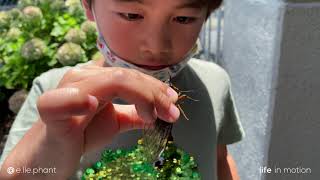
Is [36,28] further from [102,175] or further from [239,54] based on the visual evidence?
[102,175]

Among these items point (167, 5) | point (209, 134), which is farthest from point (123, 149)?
point (167, 5)

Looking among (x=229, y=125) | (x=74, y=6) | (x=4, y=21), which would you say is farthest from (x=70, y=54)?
(x=229, y=125)

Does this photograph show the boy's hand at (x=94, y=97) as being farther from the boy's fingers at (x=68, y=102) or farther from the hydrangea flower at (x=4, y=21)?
the hydrangea flower at (x=4, y=21)

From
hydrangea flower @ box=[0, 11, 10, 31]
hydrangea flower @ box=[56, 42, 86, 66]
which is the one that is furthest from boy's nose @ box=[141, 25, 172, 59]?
hydrangea flower @ box=[0, 11, 10, 31]

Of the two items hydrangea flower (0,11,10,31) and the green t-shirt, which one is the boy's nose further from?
hydrangea flower (0,11,10,31)

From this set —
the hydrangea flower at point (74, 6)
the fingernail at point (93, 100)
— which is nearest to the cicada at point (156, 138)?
the fingernail at point (93, 100)

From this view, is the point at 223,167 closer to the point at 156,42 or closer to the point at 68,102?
the point at 156,42

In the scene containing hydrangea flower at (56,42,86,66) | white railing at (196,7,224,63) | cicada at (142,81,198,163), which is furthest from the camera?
white railing at (196,7,224,63)
